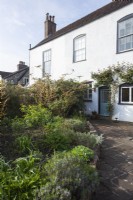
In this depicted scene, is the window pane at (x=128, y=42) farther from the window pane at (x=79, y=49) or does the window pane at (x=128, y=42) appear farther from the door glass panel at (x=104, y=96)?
the window pane at (x=79, y=49)

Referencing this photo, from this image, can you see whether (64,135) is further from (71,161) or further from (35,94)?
(35,94)

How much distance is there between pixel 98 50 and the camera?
14.7 meters

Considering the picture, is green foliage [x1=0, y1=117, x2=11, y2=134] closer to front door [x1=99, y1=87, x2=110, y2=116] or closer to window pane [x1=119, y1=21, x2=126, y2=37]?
front door [x1=99, y1=87, x2=110, y2=116]

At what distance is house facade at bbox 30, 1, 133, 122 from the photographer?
12.8 metres

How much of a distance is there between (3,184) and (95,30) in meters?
13.8

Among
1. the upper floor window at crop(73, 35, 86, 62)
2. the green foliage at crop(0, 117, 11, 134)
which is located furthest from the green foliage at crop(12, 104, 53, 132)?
the upper floor window at crop(73, 35, 86, 62)

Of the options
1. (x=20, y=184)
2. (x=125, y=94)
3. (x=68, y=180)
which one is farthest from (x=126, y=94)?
(x=20, y=184)

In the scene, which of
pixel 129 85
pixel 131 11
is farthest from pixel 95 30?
pixel 129 85

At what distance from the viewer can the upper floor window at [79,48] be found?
16016 mm

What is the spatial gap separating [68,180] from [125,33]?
11.9 m

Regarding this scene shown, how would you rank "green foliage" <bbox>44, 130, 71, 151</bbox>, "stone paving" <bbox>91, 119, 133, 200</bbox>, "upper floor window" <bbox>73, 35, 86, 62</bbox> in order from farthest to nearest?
"upper floor window" <bbox>73, 35, 86, 62</bbox>, "green foliage" <bbox>44, 130, 71, 151</bbox>, "stone paving" <bbox>91, 119, 133, 200</bbox>

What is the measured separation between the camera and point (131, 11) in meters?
12.5

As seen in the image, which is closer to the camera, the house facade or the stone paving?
the stone paving

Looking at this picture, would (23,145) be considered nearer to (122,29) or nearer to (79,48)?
(122,29)
